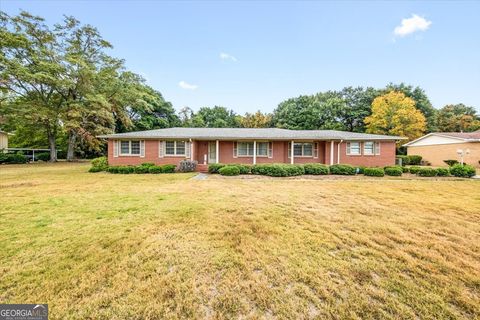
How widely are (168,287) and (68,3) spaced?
21325mm

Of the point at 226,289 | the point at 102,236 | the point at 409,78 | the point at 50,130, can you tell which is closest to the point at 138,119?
the point at 50,130

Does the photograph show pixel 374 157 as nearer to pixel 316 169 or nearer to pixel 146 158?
pixel 316 169

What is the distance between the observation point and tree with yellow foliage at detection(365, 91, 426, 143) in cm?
2548

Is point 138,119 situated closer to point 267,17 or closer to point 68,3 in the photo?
point 68,3

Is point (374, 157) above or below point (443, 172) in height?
above

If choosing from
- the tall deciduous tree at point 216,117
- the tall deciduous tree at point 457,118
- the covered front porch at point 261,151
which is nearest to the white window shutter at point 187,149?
the covered front porch at point 261,151

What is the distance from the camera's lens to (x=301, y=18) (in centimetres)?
1595

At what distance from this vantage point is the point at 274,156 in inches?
648

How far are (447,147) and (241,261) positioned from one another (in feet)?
89.5

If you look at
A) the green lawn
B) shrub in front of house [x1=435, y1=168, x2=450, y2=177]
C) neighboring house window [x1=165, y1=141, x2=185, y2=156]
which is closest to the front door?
neighboring house window [x1=165, y1=141, x2=185, y2=156]

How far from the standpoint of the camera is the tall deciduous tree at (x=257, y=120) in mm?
33844

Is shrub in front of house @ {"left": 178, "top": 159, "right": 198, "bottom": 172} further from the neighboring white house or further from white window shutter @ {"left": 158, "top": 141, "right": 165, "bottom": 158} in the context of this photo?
the neighboring white house

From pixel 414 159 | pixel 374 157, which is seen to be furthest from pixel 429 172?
pixel 414 159

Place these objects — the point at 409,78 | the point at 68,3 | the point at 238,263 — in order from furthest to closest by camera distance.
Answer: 1. the point at 409,78
2. the point at 68,3
3. the point at 238,263
